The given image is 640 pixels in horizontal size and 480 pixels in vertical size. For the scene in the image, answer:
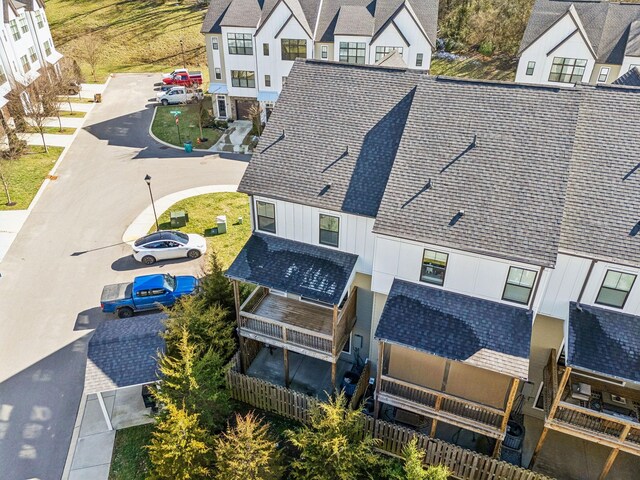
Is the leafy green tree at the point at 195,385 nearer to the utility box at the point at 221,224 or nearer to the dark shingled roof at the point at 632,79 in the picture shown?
the utility box at the point at 221,224

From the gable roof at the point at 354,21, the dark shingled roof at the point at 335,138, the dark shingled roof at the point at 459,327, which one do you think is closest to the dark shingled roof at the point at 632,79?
the dark shingled roof at the point at 335,138

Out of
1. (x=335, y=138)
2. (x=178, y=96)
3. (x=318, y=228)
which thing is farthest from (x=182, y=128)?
(x=318, y=228)

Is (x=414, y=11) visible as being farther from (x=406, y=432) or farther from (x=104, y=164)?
(x=406, y=432)

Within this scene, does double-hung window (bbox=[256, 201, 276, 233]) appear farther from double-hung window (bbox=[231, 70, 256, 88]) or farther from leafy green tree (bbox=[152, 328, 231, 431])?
double-hung window (bbox=[231, 70, 256, 88])

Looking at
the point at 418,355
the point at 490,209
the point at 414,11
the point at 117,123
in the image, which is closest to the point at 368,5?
the point at 414,11

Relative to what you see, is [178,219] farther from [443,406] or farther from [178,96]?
[178,96]

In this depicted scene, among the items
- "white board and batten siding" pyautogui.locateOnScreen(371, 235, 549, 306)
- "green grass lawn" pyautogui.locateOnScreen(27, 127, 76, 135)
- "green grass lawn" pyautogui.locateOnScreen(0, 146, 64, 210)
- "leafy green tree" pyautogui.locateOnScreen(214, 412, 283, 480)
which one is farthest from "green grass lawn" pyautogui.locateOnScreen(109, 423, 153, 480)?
"green grass lawn" pyautogui.locateOnScreen(27, 127, 76, 135)
